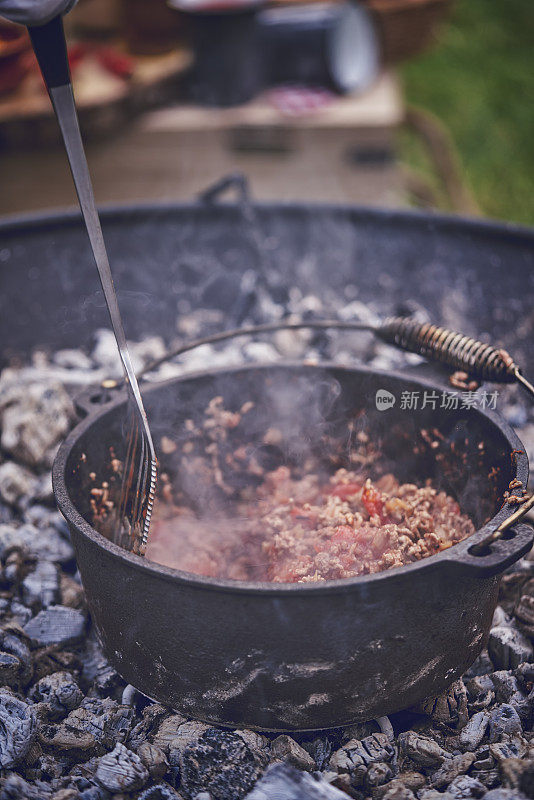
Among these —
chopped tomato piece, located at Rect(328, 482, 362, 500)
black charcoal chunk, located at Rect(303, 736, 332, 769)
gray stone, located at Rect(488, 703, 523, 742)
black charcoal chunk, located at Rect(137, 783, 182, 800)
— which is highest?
chopped tomato piece, located at Rect(328, 482, 362, 500)

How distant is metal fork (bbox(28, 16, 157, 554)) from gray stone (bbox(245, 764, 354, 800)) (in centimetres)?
50

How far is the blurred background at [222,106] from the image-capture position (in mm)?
3480

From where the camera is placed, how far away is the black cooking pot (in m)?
1.24

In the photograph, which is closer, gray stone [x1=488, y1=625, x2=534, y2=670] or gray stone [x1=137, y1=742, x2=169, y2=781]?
gray stone [x1=137, y1=742, x2=169, y2=781]

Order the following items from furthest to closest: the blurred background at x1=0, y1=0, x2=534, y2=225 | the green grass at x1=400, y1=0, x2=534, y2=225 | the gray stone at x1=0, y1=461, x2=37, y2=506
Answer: the green grass at x1=400, y1=0, x2=534, y2=225 < the blurred background at x1=0, y1=0, x2=534, y2=225 < the gray stone at x1=0, y1=461, x2=37, y2=506

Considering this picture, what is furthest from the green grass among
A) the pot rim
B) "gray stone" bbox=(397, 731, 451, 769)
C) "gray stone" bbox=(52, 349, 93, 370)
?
"gray stone" bbox=(397, 731, 451, 769)

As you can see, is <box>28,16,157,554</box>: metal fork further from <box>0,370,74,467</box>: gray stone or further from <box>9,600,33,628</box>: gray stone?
<box>0,370,74,467</box>: gray stone

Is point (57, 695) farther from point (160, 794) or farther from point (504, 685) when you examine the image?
point (504, 685)

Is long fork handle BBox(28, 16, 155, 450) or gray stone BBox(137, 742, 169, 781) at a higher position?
long fork handle BBox(28, 16, 155, 450)

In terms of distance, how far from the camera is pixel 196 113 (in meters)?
3.88

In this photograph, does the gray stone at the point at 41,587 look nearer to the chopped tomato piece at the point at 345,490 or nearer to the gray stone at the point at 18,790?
the gray stone at the point at 18,790

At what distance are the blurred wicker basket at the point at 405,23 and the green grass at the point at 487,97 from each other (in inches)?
42.3

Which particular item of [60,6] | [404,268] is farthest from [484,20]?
[60,6]

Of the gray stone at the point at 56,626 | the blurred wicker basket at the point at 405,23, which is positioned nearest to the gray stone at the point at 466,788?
the gray stone at the point at 56,626
